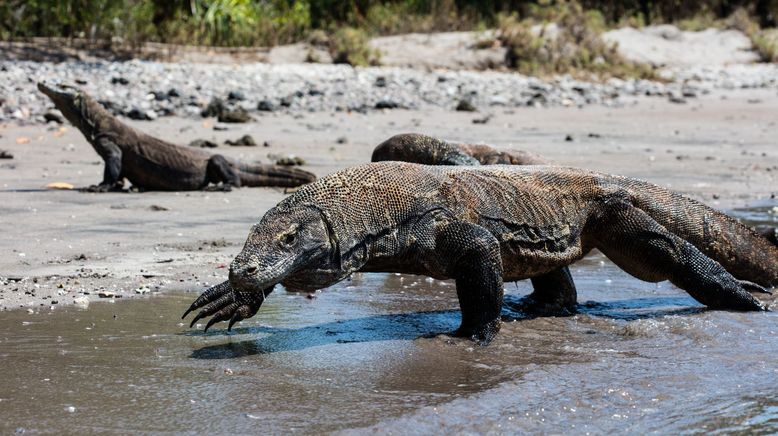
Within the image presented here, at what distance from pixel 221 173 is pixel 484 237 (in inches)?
284

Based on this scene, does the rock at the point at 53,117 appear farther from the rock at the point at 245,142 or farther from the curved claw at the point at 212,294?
the curved claw at the point at 212,294

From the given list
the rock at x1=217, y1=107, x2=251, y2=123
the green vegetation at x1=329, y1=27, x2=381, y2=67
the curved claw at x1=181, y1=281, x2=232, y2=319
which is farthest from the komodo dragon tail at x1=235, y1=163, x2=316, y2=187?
the green vegetation at x1=329, y1=27, x2=381, y2=67

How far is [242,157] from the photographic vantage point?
14.6 meters

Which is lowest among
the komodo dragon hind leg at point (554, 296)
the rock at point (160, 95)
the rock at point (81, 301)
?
the rock at point (160, 95)

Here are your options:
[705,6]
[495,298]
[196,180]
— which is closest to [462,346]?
[495,298]

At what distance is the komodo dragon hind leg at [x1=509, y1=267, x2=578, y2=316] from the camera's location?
23.7 feet

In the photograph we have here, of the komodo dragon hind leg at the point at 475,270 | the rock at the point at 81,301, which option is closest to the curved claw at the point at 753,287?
the komodo dragon hind leg at the point at 475,270

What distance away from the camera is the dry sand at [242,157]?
318 inches

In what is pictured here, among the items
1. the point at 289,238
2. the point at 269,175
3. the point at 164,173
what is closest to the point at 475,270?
the point at 289,238

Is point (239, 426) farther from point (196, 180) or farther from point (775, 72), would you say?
point (775, 72)

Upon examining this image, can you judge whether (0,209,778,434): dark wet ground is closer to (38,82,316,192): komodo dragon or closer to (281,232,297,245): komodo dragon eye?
(281,232,297,245): komodo dragon eye

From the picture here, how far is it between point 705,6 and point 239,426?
35781mm

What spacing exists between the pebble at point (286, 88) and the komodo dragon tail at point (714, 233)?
10.9 metres

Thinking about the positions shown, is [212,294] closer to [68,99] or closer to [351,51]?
[68,99]
